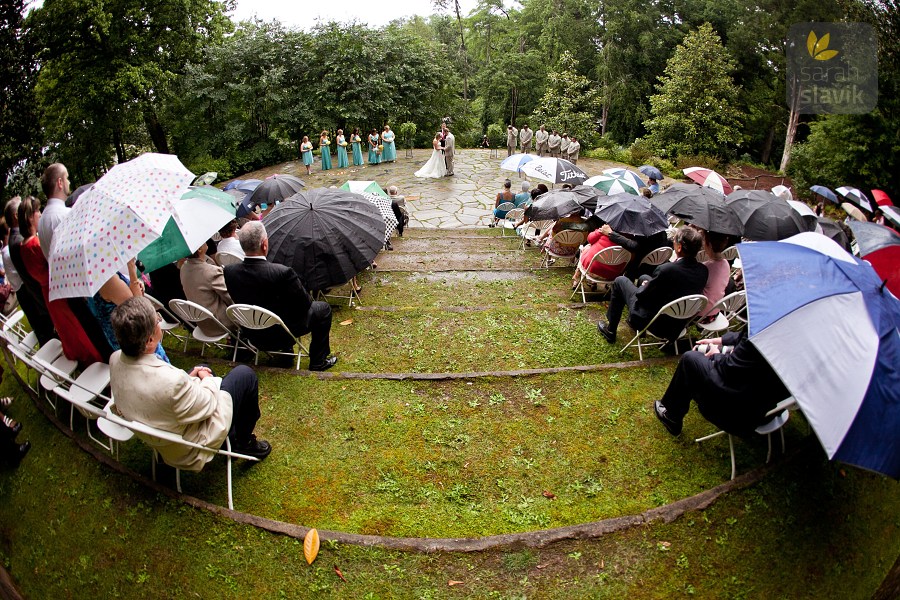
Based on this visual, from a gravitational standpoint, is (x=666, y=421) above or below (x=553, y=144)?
below

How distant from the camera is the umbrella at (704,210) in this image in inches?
242

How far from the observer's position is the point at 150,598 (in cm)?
284

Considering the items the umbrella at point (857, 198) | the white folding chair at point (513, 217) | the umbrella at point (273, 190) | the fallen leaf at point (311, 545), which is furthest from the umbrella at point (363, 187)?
the umbrella at point (857, 198)

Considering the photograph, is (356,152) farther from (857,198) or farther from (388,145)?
(857,198)

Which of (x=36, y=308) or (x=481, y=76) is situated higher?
(x=481, y=76)

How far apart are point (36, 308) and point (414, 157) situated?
1715 centimetres

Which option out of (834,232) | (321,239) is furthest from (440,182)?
(834,232)

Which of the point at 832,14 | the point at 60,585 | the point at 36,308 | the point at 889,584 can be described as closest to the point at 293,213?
the point at 36,308

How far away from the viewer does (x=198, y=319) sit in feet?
15.7

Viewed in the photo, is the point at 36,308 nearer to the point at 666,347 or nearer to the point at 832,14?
the point at 666,347

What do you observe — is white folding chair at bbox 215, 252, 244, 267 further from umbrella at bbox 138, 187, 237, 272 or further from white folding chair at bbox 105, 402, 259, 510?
white folding chair at bbox 105, 402, 259, 510

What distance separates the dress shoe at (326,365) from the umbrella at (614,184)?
5.81 m

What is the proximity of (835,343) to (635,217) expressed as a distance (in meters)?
3.72

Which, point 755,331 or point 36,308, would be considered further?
point 36,308
